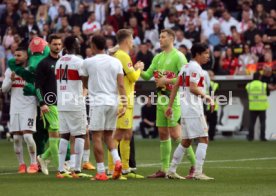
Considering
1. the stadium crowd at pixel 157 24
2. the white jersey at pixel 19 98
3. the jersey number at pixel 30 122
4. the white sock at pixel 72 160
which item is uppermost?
the stadium crowd at pixel 157 24

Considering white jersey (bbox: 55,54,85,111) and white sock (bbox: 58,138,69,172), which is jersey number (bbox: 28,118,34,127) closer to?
white sock (bbox: 58,138,69,172)

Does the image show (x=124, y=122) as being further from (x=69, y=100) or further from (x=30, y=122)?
(x=30, y=122)

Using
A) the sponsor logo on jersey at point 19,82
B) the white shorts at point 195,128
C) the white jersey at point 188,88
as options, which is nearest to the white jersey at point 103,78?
the white jersey at point 188,88

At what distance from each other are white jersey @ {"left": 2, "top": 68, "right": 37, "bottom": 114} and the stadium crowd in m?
11.0

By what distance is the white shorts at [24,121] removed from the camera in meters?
17.7

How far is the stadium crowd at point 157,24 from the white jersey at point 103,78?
524 inches

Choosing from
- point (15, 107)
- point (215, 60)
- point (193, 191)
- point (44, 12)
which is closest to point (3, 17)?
point (44, 12)

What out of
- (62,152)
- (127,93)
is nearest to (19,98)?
(62,152)

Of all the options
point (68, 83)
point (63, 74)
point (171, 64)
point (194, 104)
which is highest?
point (171, 64)

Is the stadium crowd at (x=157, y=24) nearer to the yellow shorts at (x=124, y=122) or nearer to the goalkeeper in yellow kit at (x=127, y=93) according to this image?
the goalkeeper in yellow kit at (x=127, y=93)

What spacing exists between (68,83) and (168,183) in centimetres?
248

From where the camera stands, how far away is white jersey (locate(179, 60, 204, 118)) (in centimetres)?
1553

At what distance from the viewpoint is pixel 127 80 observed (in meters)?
16.1

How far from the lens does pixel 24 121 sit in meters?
17.7
